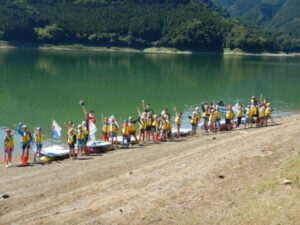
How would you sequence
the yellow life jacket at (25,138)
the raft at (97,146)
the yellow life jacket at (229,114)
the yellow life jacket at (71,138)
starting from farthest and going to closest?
the yellow life jacket at (229,114) → the raft at (97,146) → the yellow life jacket at (71,138) → the yellow life jacket at (25,138)

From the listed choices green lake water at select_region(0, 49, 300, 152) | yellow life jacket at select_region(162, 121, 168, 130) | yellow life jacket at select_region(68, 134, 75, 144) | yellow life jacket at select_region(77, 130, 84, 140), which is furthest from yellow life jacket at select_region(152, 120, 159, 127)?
green lake water at select_region(0, 49, 300, 152)

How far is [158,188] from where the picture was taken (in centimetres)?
1272

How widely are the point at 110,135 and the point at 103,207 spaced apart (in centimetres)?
1221

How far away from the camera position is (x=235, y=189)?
11977 mm

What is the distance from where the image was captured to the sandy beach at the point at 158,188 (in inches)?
416

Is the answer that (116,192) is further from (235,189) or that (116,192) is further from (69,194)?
(235,189)

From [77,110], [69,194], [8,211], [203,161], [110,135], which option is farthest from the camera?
[77,110]

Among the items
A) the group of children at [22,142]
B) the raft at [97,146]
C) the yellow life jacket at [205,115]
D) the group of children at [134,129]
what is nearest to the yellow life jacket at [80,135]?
the group of children at [134,129]

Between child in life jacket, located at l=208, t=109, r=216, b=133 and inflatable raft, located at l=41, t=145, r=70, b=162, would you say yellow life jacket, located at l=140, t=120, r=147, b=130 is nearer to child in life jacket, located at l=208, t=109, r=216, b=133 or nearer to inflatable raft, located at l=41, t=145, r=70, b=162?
inflatable raft, located at l=41, t=145, r=70, b=162

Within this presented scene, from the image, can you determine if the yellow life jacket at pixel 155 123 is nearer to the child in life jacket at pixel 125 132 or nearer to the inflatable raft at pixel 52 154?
the child in life jacket at pixel 125 132

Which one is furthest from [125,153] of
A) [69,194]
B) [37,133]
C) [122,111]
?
[122,111]

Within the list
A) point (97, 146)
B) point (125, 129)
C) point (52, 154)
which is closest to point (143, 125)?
point (125, 129)

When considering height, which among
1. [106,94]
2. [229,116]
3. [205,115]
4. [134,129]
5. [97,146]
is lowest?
[97,146]

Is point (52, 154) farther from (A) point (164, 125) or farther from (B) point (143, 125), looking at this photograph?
(A) point (164, 125)
